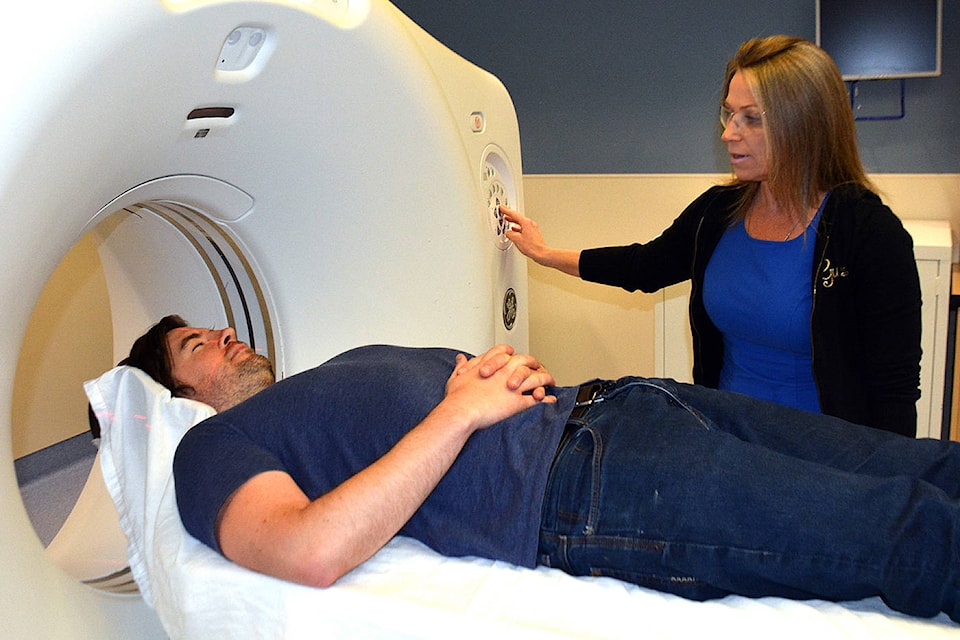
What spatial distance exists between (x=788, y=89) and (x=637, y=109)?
5.42ft

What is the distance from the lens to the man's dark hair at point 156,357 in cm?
156

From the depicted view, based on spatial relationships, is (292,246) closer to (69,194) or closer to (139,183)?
(139,183)

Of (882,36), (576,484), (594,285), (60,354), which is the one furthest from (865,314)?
(60,354)

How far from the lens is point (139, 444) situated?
1.43 meters

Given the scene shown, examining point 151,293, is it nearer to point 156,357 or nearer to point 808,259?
point 156,357

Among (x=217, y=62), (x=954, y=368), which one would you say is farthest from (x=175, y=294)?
(x=954, y=368)

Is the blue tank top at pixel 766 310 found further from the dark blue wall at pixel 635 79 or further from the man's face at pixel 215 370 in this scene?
the dark blue wall at pixel 635 79

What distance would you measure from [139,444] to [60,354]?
55.5 inches

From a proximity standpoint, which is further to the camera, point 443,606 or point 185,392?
point 185,392

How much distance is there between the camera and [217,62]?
1.22 meters

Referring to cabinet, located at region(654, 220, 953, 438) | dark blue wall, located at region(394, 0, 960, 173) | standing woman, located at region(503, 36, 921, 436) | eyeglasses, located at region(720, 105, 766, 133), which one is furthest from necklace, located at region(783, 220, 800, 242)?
dark blue wall, located at region(394, 0, 960, 173)

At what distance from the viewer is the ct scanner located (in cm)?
98

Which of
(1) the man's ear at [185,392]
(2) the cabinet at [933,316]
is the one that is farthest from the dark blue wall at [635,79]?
(1) the man's ear at [185,392]

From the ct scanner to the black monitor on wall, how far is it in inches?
49.2
